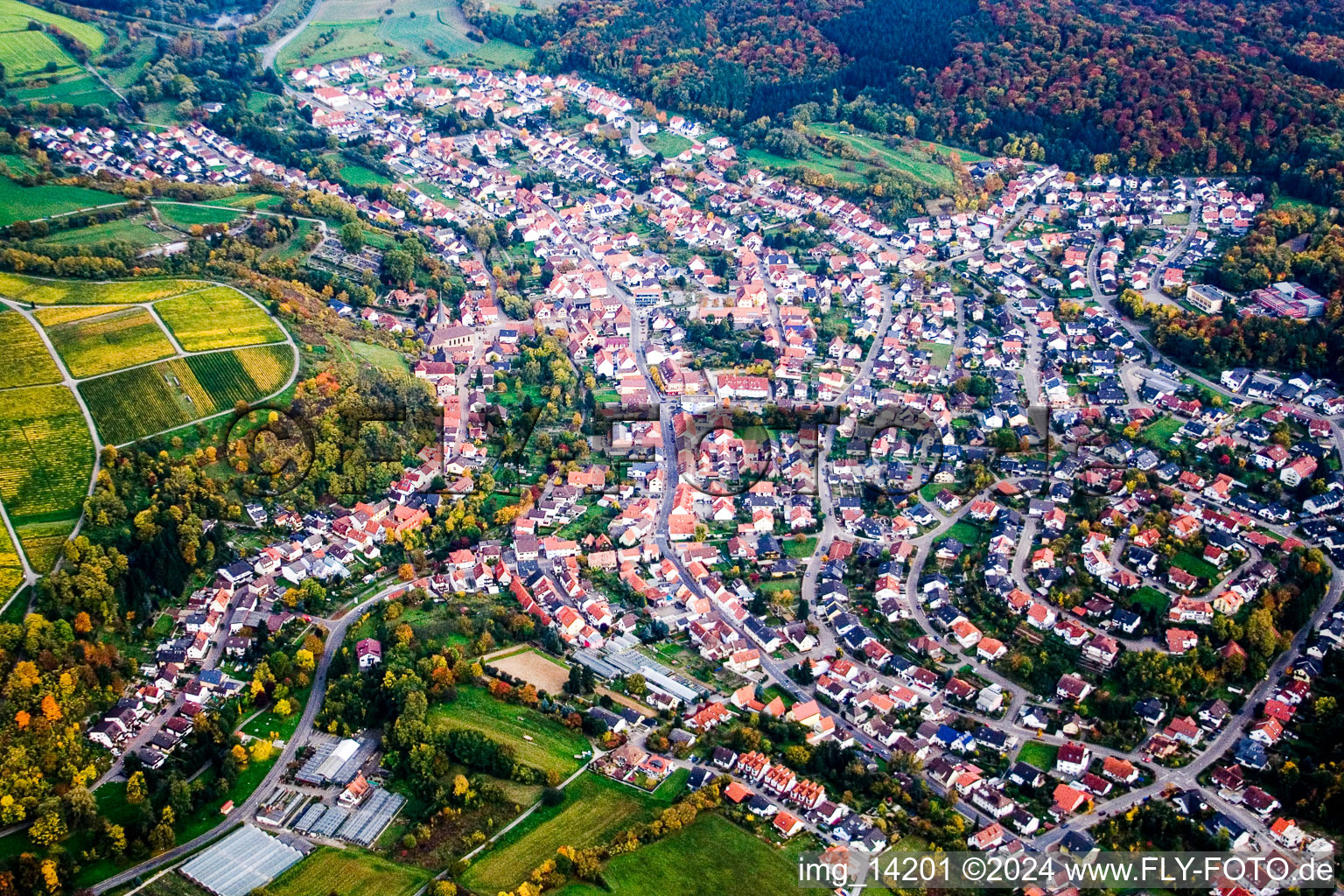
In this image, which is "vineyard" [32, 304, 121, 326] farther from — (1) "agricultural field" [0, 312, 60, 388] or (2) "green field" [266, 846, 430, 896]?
(2) "green field" [266, 846, 430, 896]

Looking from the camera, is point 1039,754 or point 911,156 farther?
point 911,156

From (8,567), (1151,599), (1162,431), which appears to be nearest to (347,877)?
(8,567)

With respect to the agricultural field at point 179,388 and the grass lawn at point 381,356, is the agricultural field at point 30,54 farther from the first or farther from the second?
the agricultural field at point 179,388

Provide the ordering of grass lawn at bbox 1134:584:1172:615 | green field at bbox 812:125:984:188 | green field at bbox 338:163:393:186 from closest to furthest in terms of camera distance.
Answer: grass lawn at bbox 1134:584:1172:615 < green field at bbox 812:125:984:188 < green field at bbox 338:163:393:186

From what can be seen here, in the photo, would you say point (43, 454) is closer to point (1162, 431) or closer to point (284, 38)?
point (1162, 431)

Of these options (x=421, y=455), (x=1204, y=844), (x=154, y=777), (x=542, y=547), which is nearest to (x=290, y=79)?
(x=421, y=455)

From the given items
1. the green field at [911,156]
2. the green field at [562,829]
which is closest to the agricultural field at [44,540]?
the green field at [562,829]

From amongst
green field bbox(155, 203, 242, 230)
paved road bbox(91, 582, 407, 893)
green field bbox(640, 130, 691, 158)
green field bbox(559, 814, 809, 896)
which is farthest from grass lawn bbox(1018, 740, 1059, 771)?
green field bbox(640, 130, 691, 158)
